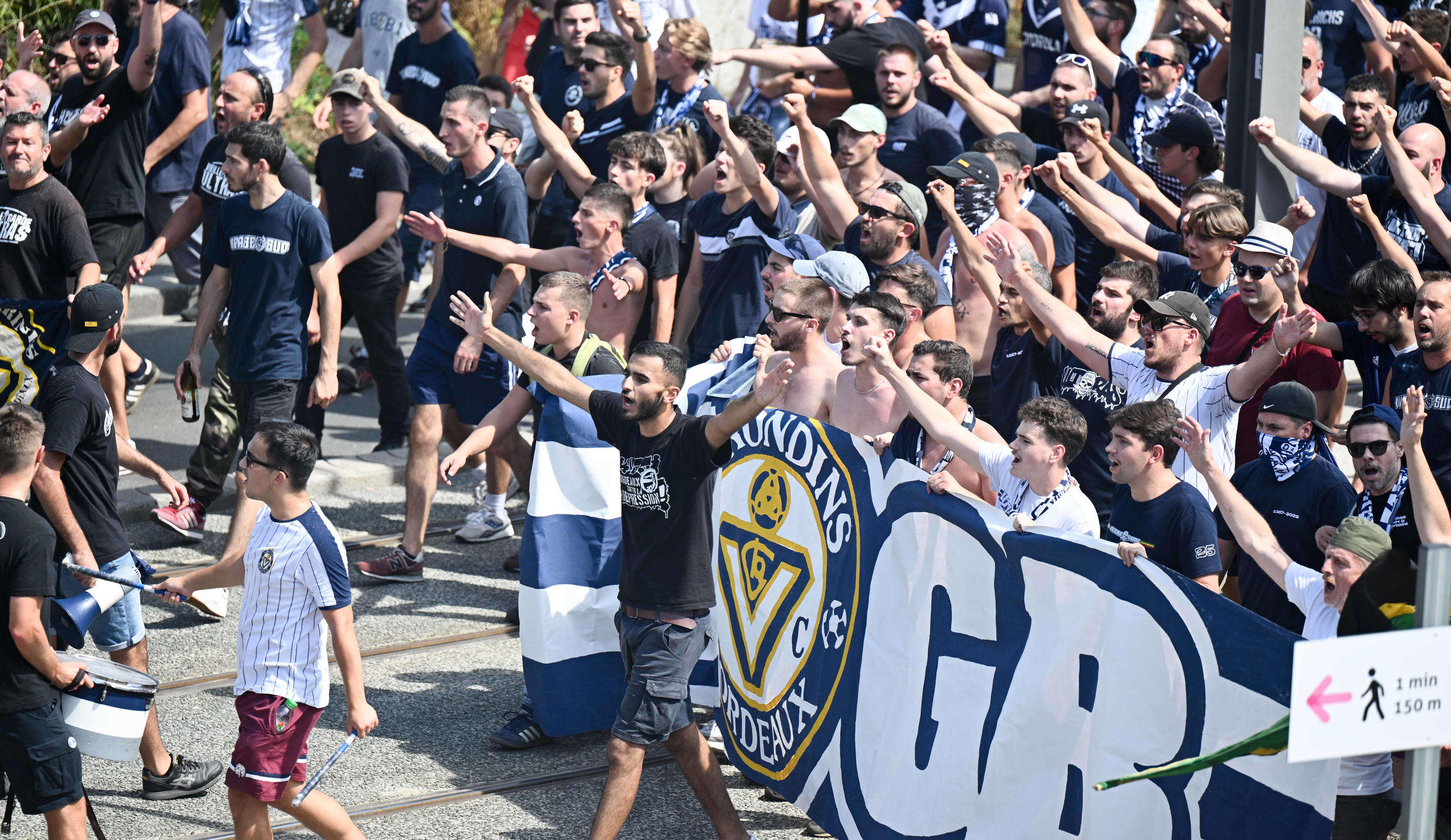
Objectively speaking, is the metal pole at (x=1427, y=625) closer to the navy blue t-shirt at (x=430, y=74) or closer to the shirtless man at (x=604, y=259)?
the shirtless man at (x=604, y=259)

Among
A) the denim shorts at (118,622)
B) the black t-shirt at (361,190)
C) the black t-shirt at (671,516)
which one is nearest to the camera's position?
the black t-shirt at (671,516)

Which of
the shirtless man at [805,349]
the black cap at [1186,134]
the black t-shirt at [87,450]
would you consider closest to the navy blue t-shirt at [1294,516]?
the shirtless man at [805,349]

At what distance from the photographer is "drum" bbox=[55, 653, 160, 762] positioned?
17.6 ft

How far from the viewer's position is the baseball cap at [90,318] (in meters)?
6.65

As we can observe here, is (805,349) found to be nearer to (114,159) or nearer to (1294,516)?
(1294,516)

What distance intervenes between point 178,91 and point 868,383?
6430 millimetres

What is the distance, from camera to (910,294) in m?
6.69

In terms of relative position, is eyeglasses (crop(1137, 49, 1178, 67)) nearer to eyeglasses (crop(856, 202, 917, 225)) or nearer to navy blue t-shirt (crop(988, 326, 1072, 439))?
eyeglasses (crop(856, 202, 917, 225))

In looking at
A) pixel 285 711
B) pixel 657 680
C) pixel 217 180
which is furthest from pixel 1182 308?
pixel 217 180

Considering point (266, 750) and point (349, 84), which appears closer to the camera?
point (266, 750)

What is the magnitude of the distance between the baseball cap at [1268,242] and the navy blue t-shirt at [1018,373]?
0.84 m

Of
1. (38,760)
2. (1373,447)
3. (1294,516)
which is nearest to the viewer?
(1373,447)

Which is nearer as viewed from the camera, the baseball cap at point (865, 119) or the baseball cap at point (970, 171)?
the baseball cap at point (970, 171)

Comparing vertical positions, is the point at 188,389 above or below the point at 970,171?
below
